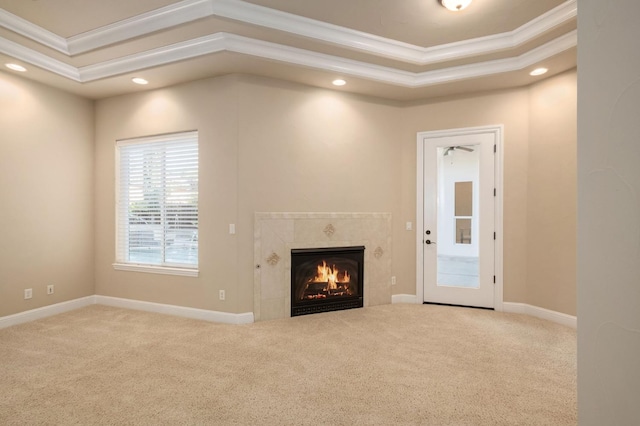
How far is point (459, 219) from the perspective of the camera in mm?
4789

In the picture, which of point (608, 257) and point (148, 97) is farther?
point (148, 97)

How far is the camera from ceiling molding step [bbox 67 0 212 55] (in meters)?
3.15

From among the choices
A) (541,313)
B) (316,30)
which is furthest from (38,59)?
(541,313)

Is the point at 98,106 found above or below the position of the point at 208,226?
above

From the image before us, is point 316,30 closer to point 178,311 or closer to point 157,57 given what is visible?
point 157,57

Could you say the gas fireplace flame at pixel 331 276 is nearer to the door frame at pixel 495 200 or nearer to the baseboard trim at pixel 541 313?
the door frame at pixel 495 200

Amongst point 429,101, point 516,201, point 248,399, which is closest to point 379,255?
point 516,201

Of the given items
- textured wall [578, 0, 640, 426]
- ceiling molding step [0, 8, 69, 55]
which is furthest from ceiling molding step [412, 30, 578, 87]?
ceiling molding step [0, 8, 69, 55]

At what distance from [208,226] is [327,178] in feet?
5.31

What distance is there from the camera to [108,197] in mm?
4934

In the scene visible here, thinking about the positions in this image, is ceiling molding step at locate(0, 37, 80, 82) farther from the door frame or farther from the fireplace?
the door frame

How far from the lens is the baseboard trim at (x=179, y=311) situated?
4.08 m

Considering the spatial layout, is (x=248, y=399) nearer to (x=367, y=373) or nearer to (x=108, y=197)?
(x=367, y=373)

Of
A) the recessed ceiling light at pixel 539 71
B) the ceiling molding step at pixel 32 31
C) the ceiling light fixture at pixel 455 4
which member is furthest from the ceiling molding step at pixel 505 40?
the ceiling molding step at pixel 32 31
